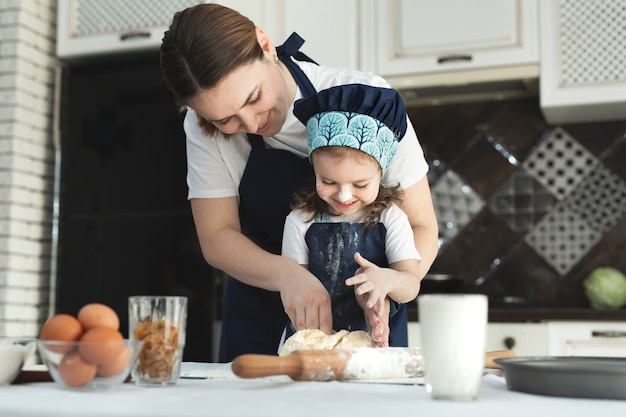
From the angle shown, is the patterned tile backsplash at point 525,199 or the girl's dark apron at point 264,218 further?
the patterned tile backsplash at point 525,199

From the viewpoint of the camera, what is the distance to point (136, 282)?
2938 millimetres

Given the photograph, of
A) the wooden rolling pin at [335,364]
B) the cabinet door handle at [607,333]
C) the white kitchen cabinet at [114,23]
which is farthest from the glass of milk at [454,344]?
the white kitchen cabinet at [114,23]

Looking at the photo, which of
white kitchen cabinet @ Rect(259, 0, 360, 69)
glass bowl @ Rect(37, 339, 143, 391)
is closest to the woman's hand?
glass bowl @ Rect(37, 339, 143, 391)

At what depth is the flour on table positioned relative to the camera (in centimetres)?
121

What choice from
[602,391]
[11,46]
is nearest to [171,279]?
[11,46]

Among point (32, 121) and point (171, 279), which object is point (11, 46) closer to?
point (32, 121)

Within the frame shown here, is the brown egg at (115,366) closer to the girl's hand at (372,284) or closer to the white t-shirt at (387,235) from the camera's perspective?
the girl's hand at (372,284)

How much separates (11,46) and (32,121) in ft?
0.94

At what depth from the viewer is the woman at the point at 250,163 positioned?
4.44 ft

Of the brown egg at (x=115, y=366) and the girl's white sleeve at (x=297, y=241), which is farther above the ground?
the girl's white sleeve at (x=297, y=241)

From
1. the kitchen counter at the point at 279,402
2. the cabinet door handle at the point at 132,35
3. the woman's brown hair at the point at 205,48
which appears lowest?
the kitchen counter at the point at 279,402

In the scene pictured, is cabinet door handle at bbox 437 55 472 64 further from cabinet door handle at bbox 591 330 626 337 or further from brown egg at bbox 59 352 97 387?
brown egg at bbox 59 352 97 387

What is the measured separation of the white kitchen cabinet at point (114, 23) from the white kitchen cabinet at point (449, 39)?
1.47ft

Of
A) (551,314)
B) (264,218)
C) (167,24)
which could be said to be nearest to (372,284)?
(264,218)
